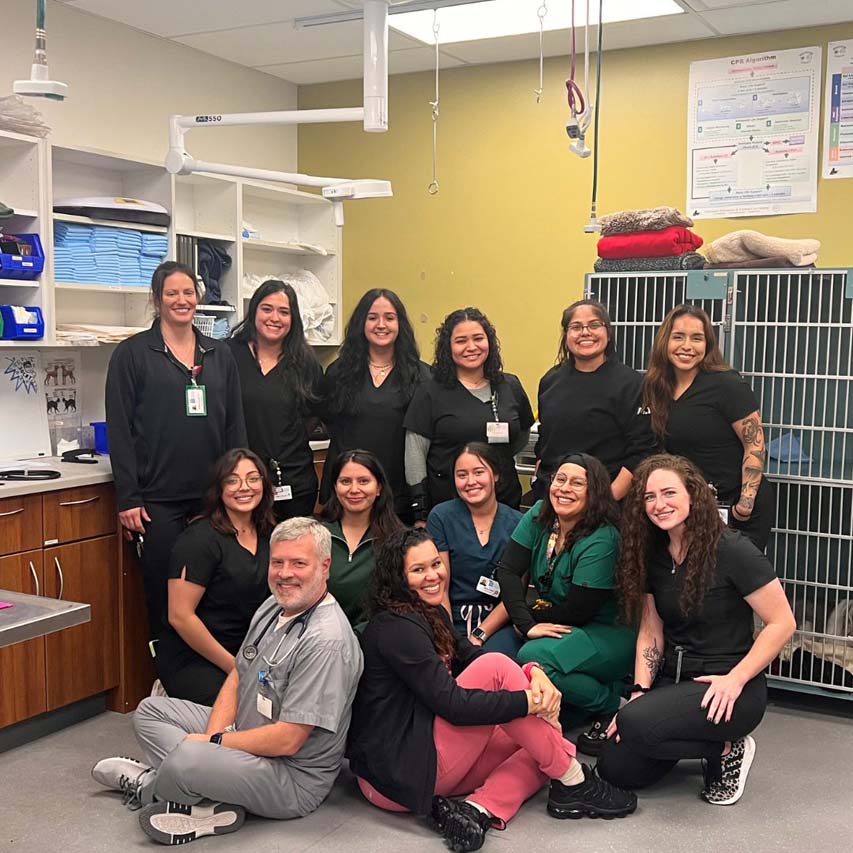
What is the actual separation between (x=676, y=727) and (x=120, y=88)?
11.6ft

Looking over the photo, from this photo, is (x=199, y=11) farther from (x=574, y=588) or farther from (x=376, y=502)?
(x=574, y=588)

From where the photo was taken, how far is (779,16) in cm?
430

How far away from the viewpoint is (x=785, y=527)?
3.89 m

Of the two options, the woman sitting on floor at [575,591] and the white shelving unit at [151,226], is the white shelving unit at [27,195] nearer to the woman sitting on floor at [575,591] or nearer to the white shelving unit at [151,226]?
the white shelving unit at [151,226]

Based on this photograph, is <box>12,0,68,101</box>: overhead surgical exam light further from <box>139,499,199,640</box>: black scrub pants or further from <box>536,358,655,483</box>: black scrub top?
<box>536,358,655,483</box>: black scrub top

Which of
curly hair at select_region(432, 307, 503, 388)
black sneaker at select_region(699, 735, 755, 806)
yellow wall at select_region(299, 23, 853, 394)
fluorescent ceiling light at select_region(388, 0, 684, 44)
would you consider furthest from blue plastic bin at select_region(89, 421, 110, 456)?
black sneaker at select_region(699, 735, 755, 806)

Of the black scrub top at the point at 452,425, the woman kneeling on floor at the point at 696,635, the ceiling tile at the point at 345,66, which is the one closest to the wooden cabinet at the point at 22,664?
the black scrub top at the point at 452,425

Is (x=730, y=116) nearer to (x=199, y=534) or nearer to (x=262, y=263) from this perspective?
(x=262, y=263)

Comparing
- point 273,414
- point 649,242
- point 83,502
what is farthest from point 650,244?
point 83,502

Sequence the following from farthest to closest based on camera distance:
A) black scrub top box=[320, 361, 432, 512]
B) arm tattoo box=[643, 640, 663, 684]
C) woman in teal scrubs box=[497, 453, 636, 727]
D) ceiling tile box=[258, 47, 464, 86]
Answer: ceiling tile box=[258, 47, 464, 86] → black scrub top box=[320, 361, 432, 512] → woman in teal scrubs box=[497, 453, 636, 727] → arm tattoo box=[643, 640, 663, 684]

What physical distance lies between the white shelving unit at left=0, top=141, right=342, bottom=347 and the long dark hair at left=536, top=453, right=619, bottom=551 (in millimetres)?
2018

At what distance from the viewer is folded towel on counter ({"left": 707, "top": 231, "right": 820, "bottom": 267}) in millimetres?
3836

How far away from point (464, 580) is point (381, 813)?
2.90 ft

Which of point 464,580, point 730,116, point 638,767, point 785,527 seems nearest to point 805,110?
point 730,116
